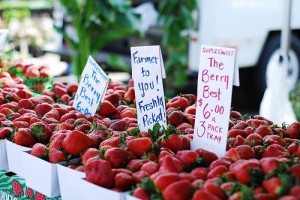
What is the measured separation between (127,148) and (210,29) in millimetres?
4731

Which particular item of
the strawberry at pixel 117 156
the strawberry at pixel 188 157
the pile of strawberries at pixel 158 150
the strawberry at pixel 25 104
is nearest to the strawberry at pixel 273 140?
the pile of strawberries at pixel 158 150

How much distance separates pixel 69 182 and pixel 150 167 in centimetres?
30

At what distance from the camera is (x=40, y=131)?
2424mm

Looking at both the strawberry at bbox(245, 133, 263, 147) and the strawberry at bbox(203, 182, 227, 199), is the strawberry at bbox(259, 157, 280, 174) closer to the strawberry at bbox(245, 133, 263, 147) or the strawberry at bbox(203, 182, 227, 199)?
the strawberry at bbox(203, 182, 227, 199)

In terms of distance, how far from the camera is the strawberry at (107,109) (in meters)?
2.83

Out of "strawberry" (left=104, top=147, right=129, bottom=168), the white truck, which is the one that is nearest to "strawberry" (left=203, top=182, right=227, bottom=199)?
"strawberry" (left=104, top=147, right=129, bottom=168)

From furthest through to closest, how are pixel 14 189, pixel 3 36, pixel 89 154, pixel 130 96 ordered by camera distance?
pixel 3 36
pixel 130 96
pixel 14 189
pixel 89 154

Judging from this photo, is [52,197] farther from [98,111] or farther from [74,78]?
[74,78]

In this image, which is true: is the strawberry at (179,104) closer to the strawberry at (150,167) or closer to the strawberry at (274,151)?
the strawberry at (274,151)

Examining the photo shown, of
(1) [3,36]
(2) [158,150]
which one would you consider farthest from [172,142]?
(1) [3,36]

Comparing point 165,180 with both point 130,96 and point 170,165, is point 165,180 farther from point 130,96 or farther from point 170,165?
point 130,96

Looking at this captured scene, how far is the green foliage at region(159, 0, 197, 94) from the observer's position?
700 centimetres

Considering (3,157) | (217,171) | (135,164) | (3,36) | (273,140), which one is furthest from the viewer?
(3,36)

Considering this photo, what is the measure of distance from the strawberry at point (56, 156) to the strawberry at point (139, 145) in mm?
247
